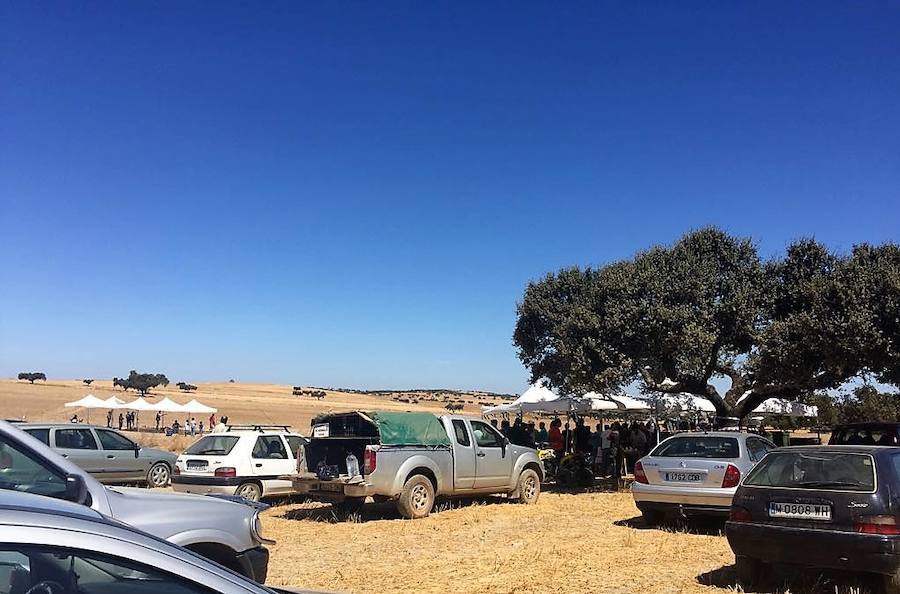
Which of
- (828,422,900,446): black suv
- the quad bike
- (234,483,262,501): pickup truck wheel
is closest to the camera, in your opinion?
(234,483,262,501): pickup truck wheel

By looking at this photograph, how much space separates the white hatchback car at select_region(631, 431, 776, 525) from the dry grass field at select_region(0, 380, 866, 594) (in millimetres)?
456

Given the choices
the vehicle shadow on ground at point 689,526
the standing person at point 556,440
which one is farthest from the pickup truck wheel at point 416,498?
the standing person at point 556,440

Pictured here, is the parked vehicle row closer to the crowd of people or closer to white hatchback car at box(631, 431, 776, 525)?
white hatchback car at box(631, 431, 776, 525)

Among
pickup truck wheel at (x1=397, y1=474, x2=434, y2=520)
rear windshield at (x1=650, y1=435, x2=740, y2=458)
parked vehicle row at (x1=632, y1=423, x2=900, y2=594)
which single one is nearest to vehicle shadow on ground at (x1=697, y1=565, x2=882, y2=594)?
parked vehicle row at (x1=632, y1=423, x2=900, y2=594)

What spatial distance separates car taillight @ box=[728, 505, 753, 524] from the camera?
7.53 m

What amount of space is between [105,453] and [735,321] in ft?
48.9

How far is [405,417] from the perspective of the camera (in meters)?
13.3

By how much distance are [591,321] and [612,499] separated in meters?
4.23

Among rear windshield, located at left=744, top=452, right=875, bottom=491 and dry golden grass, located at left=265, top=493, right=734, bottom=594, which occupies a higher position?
rear windshield, located at left=744, top=452, right=875, bottom=491

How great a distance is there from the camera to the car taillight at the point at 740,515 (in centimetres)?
753

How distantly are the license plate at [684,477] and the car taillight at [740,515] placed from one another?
3461mm

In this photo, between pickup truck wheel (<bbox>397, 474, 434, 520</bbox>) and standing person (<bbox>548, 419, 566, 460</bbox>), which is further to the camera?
standing person (<bbox>548, 419, 566, 460</bbox>)

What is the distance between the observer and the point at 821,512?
7.04 meters

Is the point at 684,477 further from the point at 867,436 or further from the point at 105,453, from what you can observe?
the point at 105,453
